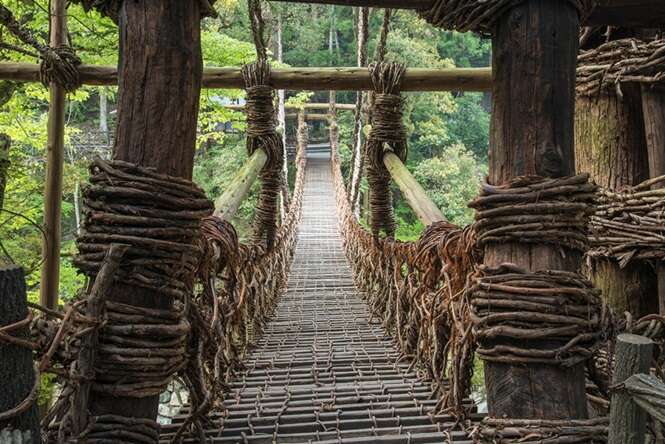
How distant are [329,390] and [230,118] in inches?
189

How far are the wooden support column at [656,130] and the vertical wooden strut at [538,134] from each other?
74 centimetres

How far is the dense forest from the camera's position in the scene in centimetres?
442

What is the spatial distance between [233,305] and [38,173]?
311 inches

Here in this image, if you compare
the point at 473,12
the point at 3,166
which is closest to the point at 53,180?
the point at 3,166

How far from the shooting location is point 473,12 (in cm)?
100

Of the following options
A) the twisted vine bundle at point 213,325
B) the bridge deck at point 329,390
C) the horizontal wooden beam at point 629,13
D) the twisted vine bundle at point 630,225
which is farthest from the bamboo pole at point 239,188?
the twisted vine bundle at point 630,225

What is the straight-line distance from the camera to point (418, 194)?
86.1 inches

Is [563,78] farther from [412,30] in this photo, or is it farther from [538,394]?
[412,30]

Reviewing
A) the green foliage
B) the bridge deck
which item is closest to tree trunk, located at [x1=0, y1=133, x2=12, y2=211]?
the bridge deck

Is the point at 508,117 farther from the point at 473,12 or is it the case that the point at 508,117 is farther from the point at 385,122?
the point at 385,122

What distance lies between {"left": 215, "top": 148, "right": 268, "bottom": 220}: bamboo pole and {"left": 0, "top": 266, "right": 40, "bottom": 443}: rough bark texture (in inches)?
36.0

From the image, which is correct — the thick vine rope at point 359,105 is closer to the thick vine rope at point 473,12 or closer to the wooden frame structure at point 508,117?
the thick vine rope at point 473,12

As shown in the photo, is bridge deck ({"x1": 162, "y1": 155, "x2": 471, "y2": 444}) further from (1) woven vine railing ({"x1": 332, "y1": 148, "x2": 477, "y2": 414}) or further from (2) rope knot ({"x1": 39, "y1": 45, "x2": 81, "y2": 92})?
(2) rope knot ({"x1": 39, "y1": 45, "x2": 81, "y2": 92})

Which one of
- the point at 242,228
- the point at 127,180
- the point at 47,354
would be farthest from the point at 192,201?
the point at 242,228
